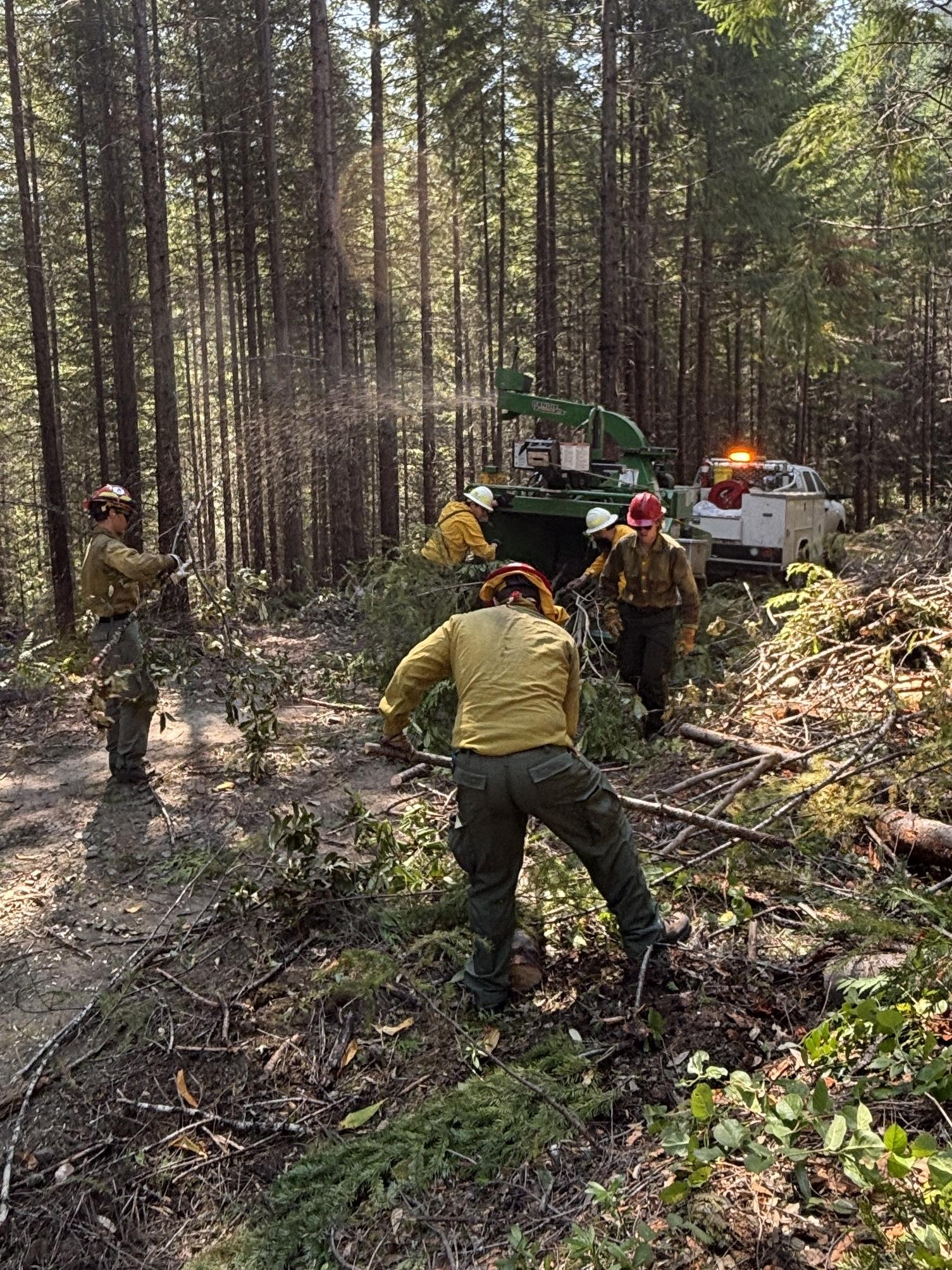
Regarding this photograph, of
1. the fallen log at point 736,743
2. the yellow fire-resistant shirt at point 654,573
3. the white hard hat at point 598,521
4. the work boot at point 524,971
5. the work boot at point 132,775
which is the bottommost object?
the work boot at point 132,775

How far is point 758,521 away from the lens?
12.3 metres

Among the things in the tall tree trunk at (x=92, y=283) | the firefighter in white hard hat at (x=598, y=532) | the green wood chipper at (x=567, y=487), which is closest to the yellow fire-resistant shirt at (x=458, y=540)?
the green wood chipper at (x=567, y=487)

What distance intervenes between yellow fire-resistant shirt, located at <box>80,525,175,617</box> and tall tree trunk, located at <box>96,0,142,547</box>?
32.3 feet

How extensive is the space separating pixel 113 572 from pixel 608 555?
13.0 ft

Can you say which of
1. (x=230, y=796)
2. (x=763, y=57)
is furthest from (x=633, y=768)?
(x=763, y=57)

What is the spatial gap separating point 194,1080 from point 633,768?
3998 mm

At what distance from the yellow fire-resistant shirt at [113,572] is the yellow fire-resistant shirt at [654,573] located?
3450 millimetres

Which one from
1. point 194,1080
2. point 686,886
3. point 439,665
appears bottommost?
point 194,1080

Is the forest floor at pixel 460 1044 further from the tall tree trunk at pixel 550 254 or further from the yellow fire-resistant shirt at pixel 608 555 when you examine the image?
the tall tree trunk at pixel 550 254

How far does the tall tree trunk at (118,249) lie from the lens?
17203 millimetres

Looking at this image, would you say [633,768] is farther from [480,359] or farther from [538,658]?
[480,359]

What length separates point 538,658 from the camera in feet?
13.2

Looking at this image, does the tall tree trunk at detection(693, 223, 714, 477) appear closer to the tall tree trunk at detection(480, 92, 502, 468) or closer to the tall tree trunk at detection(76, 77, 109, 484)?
the tall tree trunk at detection(480, 92, 502, 468)

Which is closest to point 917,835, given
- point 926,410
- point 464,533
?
point 464,533
